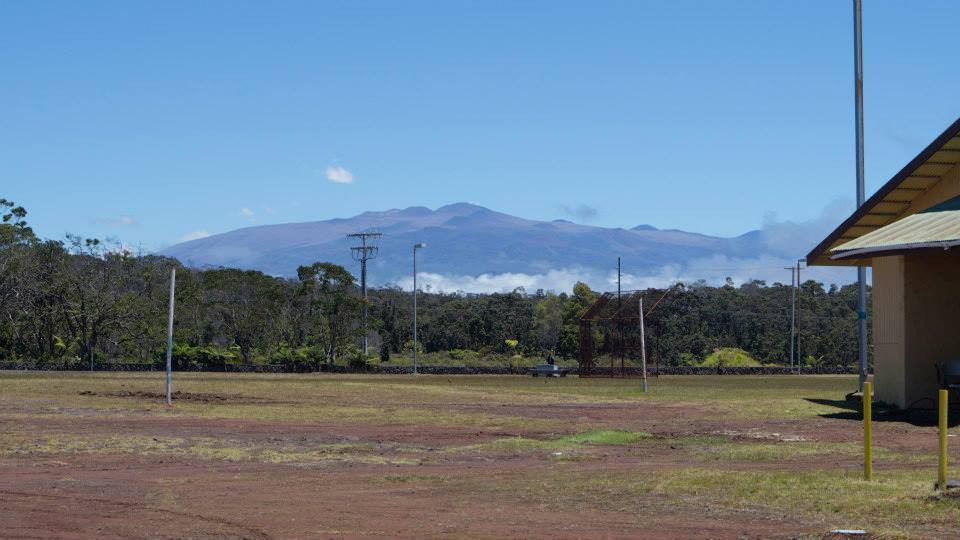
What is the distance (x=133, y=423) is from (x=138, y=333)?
170 feet

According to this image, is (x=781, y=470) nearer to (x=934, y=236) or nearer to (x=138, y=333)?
(x=934, y=236)

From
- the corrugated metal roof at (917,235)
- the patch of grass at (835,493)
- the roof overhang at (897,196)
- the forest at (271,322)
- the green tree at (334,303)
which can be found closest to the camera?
the patch of grass at (835,493)

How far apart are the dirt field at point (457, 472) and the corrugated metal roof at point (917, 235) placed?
4.01 meters

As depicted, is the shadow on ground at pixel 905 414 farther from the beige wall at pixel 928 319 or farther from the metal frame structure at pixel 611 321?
the metal frame structure at pixel 611 321

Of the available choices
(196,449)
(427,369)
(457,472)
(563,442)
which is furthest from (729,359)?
(457,472)

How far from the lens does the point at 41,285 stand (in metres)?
74.5

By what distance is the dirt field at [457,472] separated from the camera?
1294 centimetres

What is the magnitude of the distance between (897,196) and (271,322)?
59090mm

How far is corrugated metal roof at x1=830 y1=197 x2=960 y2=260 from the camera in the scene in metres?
25.9

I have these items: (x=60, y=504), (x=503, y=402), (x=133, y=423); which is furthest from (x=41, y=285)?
(x=60, y=504)

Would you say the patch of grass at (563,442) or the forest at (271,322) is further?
the forest at (271,322)

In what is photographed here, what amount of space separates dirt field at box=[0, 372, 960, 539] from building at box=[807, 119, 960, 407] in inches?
86.1

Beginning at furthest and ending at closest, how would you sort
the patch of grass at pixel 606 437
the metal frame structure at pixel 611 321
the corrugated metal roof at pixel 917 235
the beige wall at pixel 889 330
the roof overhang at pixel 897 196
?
the metal frame structure at pixel 611 321 → the beige wall at pixel 889 330 → the roof overhang at pixel 897 196 → the corrugated metal roof at pixel 917 235 → the patch of grass at pixel 606 437

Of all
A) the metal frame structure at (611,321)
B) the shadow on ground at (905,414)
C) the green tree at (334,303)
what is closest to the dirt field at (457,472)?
the shadow on ground at (905,414)
